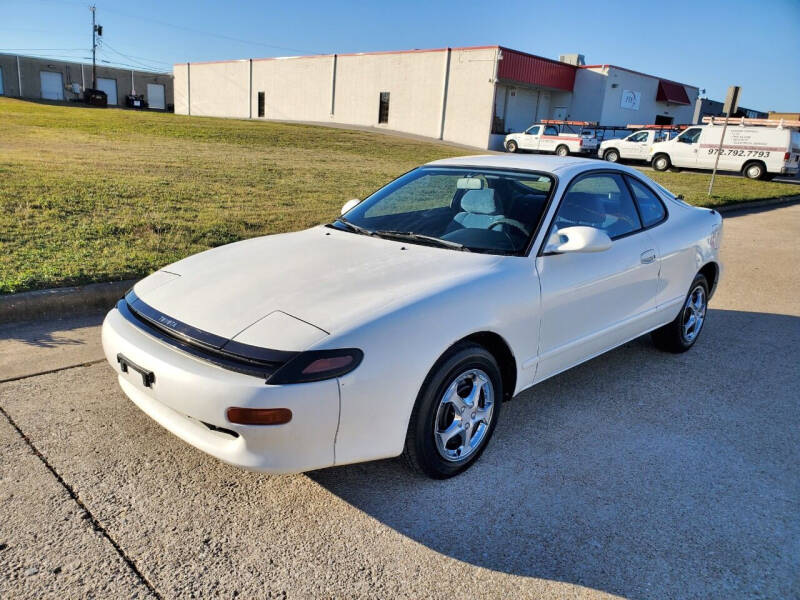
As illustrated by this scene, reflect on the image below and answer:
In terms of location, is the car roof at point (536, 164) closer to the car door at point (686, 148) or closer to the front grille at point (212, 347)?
the front grille at point (212, 347)

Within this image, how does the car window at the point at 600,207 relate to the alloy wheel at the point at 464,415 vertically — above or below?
above

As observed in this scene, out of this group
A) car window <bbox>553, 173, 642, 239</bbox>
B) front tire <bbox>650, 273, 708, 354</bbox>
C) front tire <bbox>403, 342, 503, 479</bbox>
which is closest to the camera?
front tire <bbox>403, 342, 503, 479</bbox>

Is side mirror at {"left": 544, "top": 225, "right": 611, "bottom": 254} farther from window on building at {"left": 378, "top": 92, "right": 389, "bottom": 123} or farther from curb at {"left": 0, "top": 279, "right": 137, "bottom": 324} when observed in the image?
window on building at {"left": 378, "top": 92, "right": 389, "bottom": 123}

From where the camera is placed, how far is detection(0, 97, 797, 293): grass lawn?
19.8 feet

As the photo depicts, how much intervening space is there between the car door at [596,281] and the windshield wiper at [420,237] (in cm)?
46

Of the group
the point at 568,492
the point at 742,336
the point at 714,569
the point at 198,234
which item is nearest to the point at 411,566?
the point at 568,492

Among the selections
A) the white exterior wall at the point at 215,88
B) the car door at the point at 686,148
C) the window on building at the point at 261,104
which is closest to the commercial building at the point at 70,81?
the white exterior wall at the point at 215,88

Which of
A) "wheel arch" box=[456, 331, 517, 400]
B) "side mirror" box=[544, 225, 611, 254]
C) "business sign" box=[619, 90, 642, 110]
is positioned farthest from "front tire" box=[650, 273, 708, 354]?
"business sign" box=[619, 90, 642, 110]

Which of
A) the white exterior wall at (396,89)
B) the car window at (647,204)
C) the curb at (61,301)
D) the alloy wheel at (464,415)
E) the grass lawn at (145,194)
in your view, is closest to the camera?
the alloy wheel at (464,415)

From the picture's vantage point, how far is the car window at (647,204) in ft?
14.7

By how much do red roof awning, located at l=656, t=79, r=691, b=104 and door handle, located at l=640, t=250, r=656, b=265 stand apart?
43121 millimetres

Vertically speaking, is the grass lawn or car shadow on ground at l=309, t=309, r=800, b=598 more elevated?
the grass lawn

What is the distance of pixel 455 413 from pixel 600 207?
77.1 inches

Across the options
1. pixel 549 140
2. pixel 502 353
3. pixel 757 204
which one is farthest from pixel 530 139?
pixel 502 353
